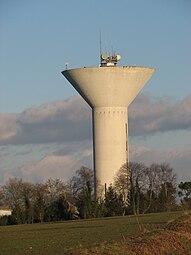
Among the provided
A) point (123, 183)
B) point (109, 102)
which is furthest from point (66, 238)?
point (123, 183)

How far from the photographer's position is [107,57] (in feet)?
226

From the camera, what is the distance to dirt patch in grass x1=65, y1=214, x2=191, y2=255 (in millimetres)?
18188

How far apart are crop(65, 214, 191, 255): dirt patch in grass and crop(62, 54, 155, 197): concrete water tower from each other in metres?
40.2

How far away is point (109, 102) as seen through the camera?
211ft

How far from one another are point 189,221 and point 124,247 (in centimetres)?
635

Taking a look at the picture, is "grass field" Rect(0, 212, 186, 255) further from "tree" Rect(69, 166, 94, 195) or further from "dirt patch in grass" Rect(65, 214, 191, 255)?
"tree" Rect(69, 166, 94, 195)

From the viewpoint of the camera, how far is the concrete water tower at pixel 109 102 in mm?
63438

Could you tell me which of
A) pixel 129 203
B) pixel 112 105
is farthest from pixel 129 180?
pixel 112 105

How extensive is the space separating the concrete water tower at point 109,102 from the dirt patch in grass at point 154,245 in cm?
4022

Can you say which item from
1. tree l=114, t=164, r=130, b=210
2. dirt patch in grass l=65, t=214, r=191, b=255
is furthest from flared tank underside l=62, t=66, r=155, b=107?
dirt patch in grass l=65, t=214, r=191, b=255

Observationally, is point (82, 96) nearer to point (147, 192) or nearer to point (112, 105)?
point (112, 105)

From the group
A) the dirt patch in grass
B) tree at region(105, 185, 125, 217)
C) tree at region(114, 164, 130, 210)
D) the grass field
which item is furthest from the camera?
tree at region(105, 185, 125, 217)

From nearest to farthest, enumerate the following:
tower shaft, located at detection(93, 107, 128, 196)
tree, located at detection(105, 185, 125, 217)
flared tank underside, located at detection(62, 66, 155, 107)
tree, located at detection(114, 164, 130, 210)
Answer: flared tank underside, located at detection(62, 66, 155, 107)
tower shaft, located at detection(93, 107, 128, 196)
tree, located at detection(114, 164, 130, 210)
tree, located at detection(105, 185, 125, 217)

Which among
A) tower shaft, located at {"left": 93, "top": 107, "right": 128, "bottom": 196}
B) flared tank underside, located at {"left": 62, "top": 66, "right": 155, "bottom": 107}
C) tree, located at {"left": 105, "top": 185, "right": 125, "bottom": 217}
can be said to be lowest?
tree, located at {"left": 105, "top": 185, "right": 125, "bottom": 217}
